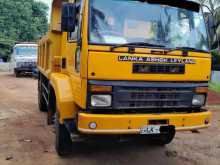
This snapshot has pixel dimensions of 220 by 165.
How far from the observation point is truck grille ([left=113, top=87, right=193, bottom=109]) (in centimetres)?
504

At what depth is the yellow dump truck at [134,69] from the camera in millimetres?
4930

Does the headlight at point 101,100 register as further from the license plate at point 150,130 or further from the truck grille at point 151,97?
the license plate at point 150,130

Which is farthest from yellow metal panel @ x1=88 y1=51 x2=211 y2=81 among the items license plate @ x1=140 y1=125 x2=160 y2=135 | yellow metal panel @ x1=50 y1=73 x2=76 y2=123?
yellow metal panel @ x1=50 y1=73 x2=76 y2=123

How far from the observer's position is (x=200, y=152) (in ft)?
22.0

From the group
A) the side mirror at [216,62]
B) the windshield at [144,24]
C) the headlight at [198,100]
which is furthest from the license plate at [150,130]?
the side mirror at [216,62]

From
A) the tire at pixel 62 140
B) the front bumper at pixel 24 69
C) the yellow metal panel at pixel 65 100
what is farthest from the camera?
the front bumper at pixel 24 69

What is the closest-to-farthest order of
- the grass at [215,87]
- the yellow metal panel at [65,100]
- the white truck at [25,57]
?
1. the yellow metal panel at [65,100]
2. the grass at [215,87]
3. the white truck at [25,57]

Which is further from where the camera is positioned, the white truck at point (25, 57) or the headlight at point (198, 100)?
the white truck at point (25, 57)

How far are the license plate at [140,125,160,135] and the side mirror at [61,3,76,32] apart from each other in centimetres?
174

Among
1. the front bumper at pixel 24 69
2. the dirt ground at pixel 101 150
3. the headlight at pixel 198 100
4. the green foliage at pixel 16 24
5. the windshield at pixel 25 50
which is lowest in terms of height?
the dirt ground at pixel 101 150

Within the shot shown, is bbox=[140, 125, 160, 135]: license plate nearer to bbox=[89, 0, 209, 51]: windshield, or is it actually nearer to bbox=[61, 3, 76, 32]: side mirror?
bbox=[89, 0, 209, 51]: windshield

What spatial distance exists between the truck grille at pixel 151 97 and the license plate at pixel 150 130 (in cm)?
29

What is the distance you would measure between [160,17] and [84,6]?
1122 mm

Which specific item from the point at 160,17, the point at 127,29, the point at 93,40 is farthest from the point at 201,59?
the point at 93,40
